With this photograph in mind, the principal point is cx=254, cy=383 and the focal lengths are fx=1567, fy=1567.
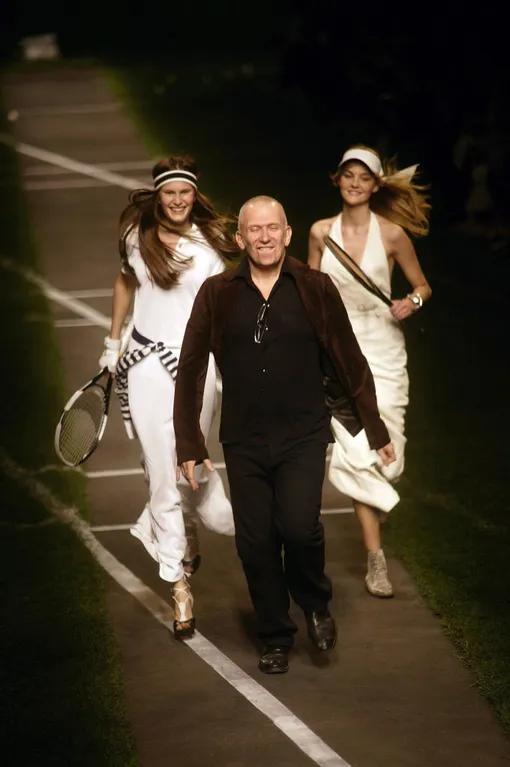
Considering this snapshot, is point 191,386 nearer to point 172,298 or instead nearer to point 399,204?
point 172,298

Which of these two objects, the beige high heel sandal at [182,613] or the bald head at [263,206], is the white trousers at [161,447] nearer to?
the beige high heel sandal at [182,613]

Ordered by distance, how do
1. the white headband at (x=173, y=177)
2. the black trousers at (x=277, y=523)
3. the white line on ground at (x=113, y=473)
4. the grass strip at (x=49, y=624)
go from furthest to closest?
the white line on ground at (x=113, y=473)
the white headband at (x=173, y=177)
the black trousers at (x=277, y=523)
the grass strip at (x=49, y=624)

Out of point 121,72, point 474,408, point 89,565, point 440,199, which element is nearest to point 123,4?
point 121,72

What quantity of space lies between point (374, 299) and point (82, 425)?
1.77m

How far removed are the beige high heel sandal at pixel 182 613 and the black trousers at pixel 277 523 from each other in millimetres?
548

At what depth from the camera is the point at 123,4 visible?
36.2 m

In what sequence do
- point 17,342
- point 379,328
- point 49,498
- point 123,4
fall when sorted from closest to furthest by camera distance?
point 379,328 → point 49,498 → point 17,342 → point 123,4

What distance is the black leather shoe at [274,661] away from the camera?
297 inches

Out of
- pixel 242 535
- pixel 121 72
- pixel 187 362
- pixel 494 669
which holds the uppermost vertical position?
pixel 121 72

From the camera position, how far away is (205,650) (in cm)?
789

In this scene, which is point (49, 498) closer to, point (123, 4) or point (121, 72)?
point (121, 72)

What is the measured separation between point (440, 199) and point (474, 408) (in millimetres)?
7312

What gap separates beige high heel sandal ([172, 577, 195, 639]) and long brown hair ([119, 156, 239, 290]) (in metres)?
1.55

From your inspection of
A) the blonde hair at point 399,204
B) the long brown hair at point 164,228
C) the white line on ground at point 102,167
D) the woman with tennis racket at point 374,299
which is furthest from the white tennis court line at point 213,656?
the white line on ground at point 102,167
